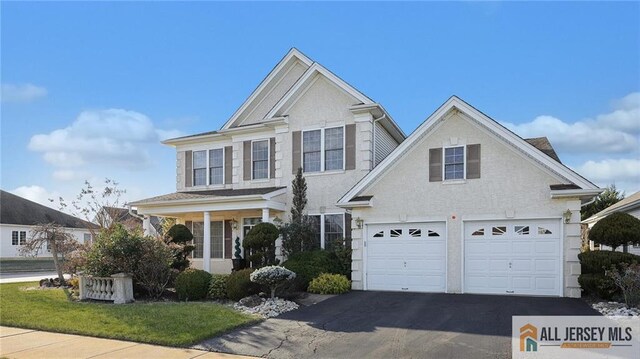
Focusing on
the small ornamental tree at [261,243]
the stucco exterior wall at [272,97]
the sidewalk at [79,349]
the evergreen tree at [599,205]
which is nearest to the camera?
the sidewalk at [79,349]

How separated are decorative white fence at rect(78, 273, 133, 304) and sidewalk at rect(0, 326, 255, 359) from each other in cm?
394

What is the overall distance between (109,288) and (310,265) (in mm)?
6284

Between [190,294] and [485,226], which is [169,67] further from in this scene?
[485,226]

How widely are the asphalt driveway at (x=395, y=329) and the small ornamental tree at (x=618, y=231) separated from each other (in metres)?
1.90

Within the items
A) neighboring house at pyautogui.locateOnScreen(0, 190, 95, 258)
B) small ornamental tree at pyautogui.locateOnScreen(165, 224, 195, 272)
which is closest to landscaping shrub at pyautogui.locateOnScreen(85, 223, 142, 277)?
small ornamental tree at pyautogui.locateOnScreen(165, 224, 195, 272)

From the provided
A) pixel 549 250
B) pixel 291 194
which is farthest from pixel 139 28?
pixel 549 250

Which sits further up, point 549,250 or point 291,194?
point 291,194

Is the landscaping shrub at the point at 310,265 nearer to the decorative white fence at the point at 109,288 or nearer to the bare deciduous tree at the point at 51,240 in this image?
the decorative white fence at the point at 109,288

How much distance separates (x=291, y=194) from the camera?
62.6ft

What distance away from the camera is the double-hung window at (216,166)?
21.5 m

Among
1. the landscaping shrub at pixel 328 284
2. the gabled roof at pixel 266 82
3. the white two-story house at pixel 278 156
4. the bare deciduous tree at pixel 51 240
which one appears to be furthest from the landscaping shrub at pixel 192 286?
the gabled roof at pixel 266 82

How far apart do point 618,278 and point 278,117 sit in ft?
43.4

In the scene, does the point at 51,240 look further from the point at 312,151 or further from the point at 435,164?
the point at 435,164

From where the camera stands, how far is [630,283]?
1064 cm
